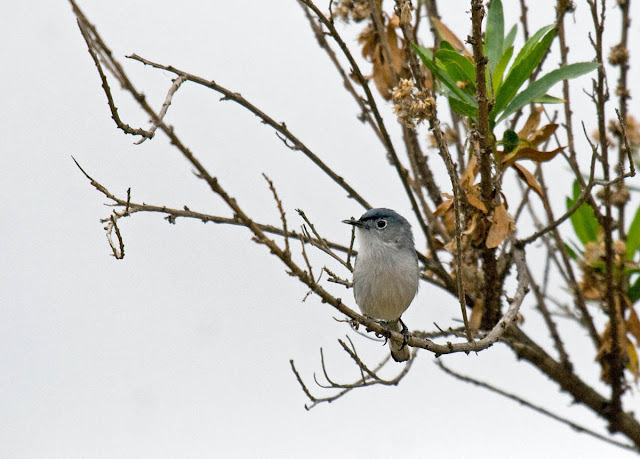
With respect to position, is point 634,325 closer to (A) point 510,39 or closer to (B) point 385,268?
(B) point 385,268

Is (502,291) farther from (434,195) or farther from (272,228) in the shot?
(272,228)

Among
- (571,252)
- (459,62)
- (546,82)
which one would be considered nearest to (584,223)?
(571,252)

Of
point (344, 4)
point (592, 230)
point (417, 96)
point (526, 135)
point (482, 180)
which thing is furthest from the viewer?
point (592, 230)

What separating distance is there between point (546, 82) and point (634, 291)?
1366mm

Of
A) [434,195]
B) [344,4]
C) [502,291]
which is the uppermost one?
[344,4]

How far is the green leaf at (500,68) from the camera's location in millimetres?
3818

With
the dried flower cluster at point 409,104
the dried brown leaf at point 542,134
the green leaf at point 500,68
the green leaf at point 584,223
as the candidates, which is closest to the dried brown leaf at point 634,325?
the green leaf at point 584,223

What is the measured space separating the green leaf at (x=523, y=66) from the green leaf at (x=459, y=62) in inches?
6.1

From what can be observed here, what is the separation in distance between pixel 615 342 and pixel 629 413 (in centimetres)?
52

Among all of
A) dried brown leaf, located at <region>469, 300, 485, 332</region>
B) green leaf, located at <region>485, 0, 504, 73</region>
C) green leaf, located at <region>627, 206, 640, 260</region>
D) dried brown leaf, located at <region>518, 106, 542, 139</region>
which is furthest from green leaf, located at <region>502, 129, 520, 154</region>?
green leaf, located at <region>627, 206, 640, 260</region>

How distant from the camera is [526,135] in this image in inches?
154

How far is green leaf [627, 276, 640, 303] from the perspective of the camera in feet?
14.2

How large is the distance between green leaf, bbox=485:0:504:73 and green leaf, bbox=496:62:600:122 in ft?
0.93

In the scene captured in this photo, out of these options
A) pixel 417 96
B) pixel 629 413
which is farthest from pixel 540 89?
pixel 629 413
